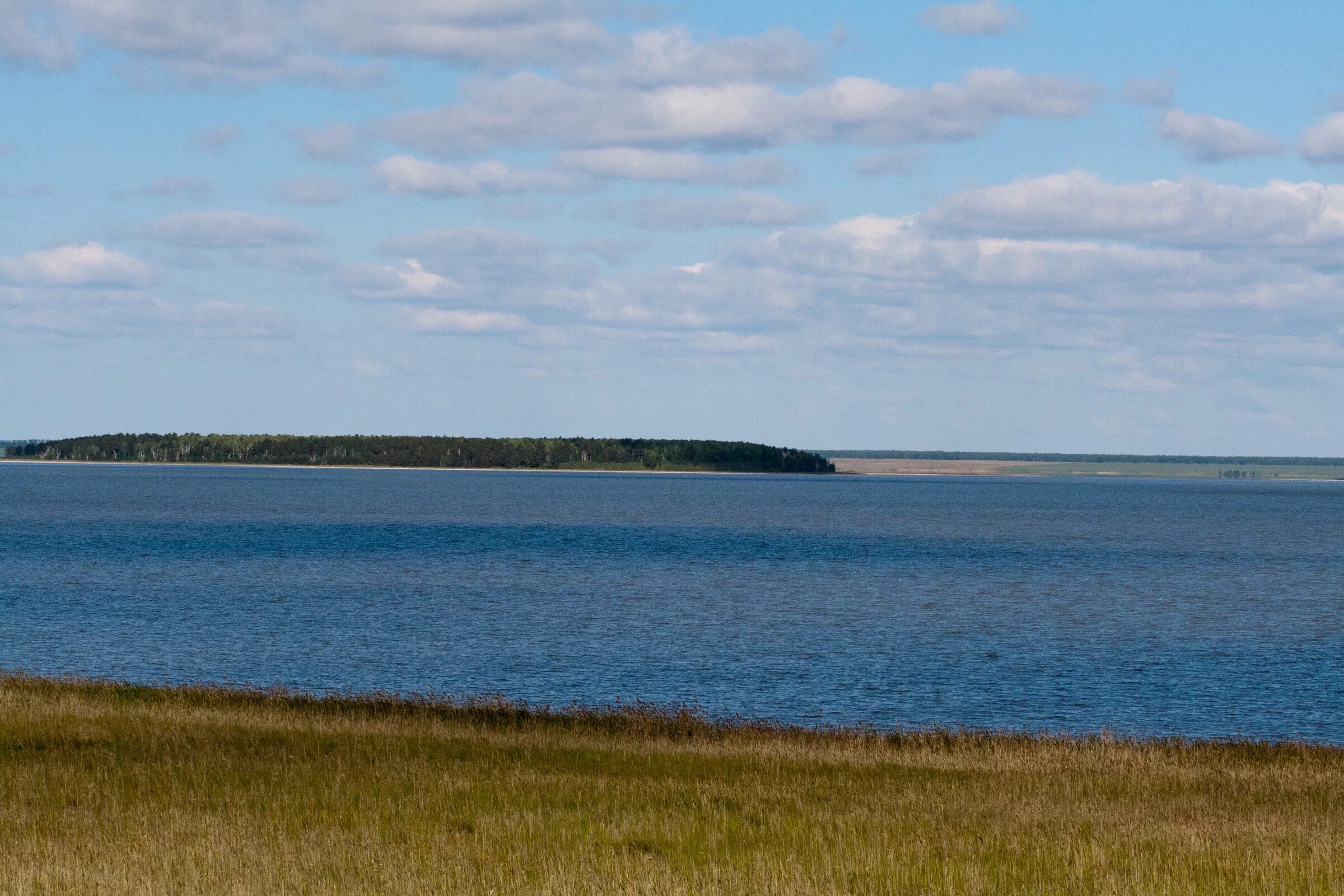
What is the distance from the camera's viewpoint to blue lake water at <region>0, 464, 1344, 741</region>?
4094 cm

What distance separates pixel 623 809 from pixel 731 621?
41.4 m

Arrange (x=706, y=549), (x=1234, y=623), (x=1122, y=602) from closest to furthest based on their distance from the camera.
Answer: (x=1234, y=623) → (x=1122, y=602) → (x=706, y=549)

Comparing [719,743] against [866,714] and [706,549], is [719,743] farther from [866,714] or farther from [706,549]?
[706,549]

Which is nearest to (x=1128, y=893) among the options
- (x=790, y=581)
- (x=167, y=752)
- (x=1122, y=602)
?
(x=167, y=752)

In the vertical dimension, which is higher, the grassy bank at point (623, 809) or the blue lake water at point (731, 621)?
the grassy bank at point (623, 809)

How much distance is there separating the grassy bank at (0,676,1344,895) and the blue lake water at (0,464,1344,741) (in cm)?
1067

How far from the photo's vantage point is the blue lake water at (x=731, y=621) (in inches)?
1612

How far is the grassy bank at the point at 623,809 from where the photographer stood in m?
13.8

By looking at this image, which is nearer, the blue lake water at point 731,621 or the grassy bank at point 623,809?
the grassy bank at point 623,809

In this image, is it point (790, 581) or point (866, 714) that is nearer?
point (866, 714)

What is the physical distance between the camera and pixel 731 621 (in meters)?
59.5

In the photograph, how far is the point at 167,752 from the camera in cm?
2252

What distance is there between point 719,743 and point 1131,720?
46.4ft

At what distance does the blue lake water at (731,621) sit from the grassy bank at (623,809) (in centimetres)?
1067
